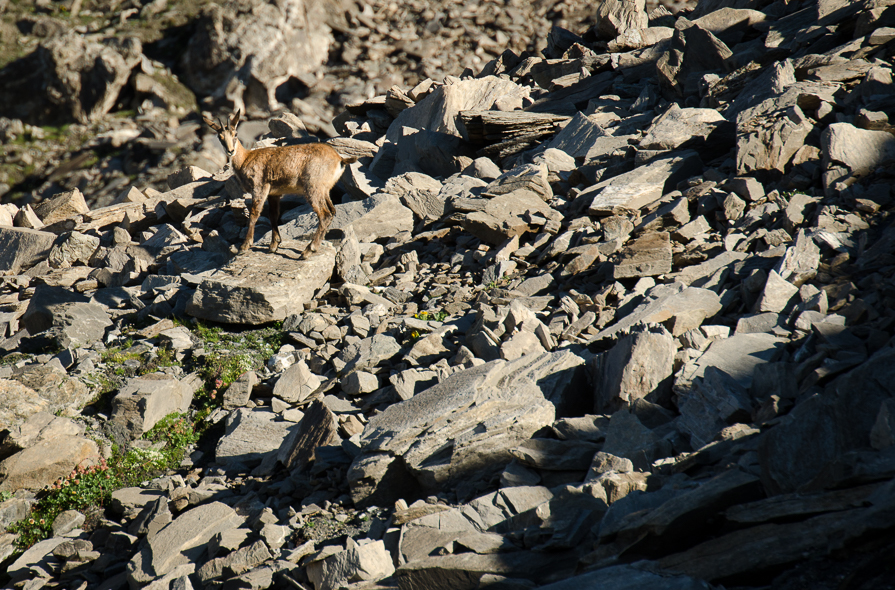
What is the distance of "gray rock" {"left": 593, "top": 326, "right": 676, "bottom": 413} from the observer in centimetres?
596

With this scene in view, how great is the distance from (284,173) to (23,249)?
7.57m

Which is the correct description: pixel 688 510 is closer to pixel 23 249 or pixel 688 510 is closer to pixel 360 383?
pixel 360 383

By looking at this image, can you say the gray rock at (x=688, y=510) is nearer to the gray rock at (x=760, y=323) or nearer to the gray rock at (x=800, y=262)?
the gray rock at (x=760, y=323)

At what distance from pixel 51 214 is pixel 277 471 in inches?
555

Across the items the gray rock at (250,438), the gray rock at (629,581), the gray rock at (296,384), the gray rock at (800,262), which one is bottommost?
the gray rock at (250,438)

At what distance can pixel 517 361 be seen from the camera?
7.02 m

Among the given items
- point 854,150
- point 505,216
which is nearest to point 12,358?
point 505,216

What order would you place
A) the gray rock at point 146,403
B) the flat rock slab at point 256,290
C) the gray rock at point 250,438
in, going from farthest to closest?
1. the flat rock slab at point 256,290
2. the gray rock at point 146,403
3. the gray rock at point 250,438

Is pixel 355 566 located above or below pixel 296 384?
above

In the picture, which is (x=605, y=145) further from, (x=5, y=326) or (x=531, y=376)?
(x=5, y=326)

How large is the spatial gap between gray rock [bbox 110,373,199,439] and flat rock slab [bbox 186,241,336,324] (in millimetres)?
1646

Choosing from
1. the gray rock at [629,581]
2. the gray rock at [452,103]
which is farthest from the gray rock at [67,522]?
the gray rock at [452,103]

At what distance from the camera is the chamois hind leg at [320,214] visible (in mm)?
11188

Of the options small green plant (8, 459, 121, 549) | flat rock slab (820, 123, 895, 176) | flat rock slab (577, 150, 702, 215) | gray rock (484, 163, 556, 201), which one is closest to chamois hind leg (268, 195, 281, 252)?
gray rock (484, 163, 556, 201)
